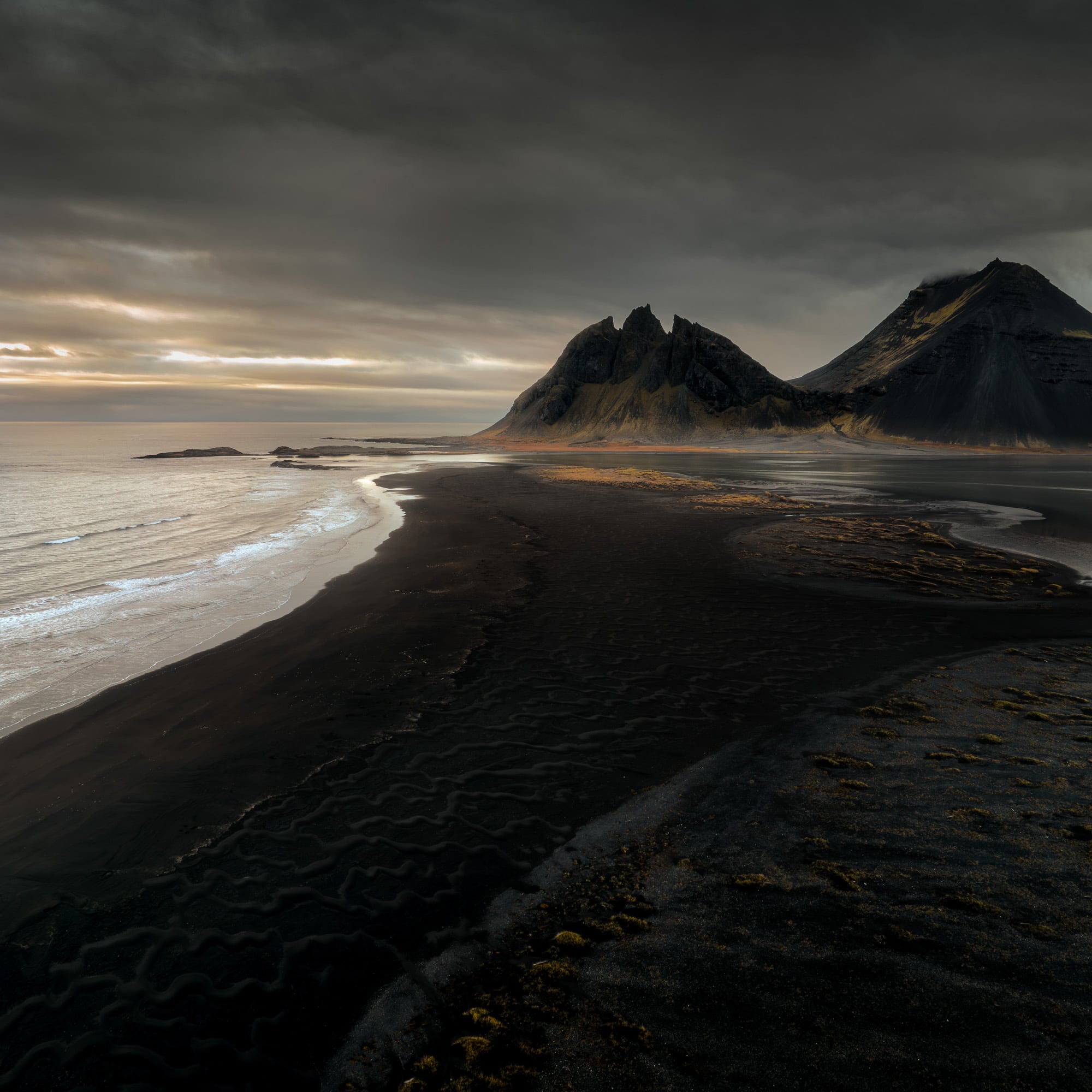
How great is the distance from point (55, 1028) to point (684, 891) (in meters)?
5.49

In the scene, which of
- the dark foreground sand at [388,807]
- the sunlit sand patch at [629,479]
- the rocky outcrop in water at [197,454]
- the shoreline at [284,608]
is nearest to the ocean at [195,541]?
the shoreline at [284,608]

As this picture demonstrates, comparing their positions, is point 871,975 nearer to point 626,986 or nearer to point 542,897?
point 626,986

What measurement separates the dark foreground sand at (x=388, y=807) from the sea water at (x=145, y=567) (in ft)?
5.41

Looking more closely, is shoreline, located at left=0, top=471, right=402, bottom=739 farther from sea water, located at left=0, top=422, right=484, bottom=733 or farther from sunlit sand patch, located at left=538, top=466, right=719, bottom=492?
sunlit sand patch, located at left=538, top=466, right=719, bottom=492

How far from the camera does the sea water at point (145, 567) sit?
12648mm

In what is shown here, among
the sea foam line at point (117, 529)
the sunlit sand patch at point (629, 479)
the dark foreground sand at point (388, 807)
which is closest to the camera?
the dark foreground sand at point (388, 807)

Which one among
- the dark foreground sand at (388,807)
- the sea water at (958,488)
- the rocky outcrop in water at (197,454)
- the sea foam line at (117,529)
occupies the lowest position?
the dark foreground sand at (388,807)

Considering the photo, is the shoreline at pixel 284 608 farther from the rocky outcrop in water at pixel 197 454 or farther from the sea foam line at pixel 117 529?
the rocky outcrop in water at pixel 197 454

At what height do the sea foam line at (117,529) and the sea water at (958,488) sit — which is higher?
the sea water at (958,488)

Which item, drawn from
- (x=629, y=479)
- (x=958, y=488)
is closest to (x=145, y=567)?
(x=629, y=479)

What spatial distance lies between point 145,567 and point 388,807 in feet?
66.1

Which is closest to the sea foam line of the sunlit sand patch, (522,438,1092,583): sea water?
the sunlit sand patch

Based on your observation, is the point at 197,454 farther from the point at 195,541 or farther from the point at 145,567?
the point at 145,567

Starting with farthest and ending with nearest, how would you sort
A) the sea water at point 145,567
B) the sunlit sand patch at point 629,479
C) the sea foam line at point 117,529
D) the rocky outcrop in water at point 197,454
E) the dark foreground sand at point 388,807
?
the rocky outcrop in water at point 197,454 < the sunlit sand patch at point 629,479 < the sea foam line at point 117,529 < the sea water at point 145,567 < the dark foreground sand at point 388,807
